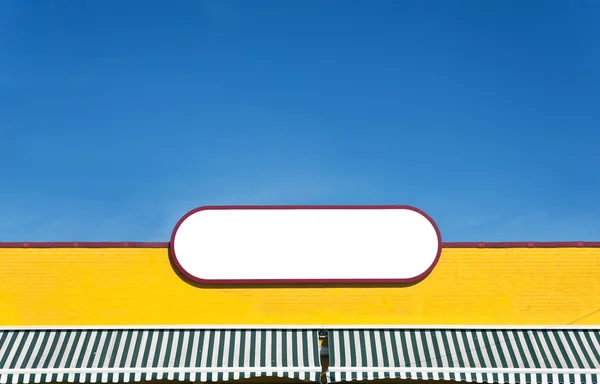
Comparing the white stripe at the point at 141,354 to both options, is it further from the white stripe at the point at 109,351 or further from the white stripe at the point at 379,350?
the white stripe at the point at 379,350

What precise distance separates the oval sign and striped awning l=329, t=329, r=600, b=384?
136cm

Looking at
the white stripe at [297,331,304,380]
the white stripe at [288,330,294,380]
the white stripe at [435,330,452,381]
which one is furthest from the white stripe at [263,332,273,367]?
the white stripe at [435,330,452,381]

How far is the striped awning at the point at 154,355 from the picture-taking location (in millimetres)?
10648

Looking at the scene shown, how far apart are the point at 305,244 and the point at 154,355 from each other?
11.6 ft

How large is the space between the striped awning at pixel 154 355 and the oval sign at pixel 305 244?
4.30 feet

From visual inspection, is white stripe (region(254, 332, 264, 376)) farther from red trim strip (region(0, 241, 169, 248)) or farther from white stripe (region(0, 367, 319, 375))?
red trim strip (region(0, 241, 169, 248))

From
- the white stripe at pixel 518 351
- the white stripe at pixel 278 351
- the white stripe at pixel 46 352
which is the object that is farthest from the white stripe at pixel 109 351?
the white stripe at pixel 518 351

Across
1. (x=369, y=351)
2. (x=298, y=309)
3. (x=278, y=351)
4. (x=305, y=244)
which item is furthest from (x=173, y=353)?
(x=369, y=351)

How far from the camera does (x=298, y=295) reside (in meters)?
12.3

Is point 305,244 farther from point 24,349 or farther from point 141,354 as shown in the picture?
point 24,349

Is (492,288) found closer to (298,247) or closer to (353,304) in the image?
(353,304)

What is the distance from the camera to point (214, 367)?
421 inches

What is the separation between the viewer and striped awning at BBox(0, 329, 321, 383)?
34.9ft

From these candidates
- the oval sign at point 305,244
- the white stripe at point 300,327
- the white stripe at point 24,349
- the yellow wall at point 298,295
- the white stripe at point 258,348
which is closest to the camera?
the white stripe at point 258,348
